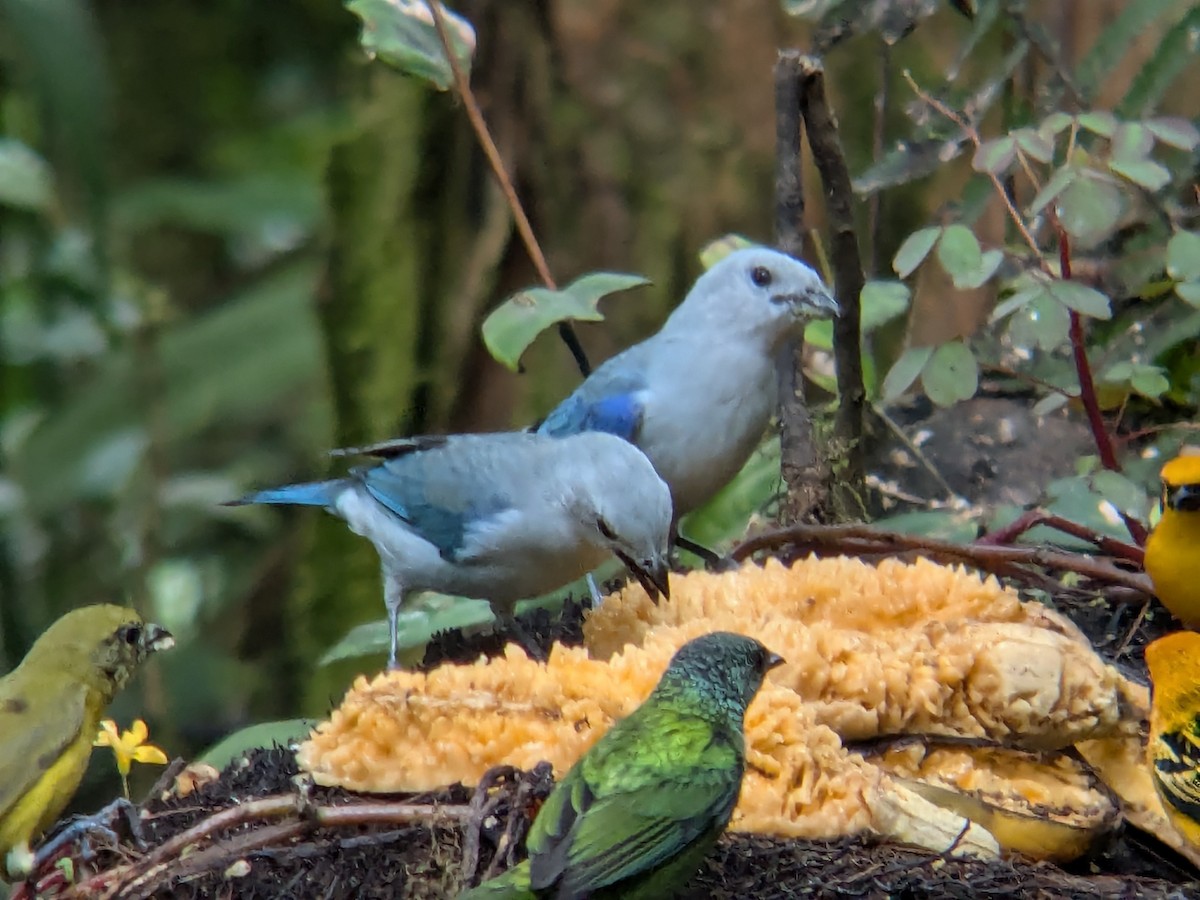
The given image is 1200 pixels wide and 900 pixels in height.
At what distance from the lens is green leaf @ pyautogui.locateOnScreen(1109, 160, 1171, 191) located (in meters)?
2.91

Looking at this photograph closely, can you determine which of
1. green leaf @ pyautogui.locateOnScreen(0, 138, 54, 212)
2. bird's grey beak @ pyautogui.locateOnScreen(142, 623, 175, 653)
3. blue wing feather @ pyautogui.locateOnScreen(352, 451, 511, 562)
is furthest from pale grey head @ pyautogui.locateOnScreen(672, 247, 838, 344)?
green leaf @ pyautogui.locateOnScreen(0, 138, 54, 212)

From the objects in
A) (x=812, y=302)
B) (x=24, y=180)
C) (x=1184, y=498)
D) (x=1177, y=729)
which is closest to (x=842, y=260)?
(x=812, y=302)

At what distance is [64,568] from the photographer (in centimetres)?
579

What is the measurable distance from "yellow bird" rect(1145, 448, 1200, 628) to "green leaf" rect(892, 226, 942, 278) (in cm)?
75

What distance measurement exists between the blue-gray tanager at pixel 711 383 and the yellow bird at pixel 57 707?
Answer: 4.25ft

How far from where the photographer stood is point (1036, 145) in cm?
298

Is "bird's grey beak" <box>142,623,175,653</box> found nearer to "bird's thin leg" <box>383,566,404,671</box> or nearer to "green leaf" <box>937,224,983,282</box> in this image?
"bird's thin leg" <box>383,566,404,671</box>

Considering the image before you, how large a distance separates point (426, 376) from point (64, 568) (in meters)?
1.85

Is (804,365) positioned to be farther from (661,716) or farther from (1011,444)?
(661,716)

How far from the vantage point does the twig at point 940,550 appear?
9.61 ft

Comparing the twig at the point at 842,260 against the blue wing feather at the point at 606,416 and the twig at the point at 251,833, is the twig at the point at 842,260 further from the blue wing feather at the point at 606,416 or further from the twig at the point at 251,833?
the twig at the point at 251,833

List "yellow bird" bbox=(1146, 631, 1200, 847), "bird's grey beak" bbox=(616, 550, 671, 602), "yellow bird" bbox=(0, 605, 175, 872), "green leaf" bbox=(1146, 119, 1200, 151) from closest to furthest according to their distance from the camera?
"yellow bird" bbox=(1146, 631, 1200, 847), "yellow bird" bbox=(0, 605, 175, 872), "bird's grey beak" bbox=(616, 550, 671, 602), "green leaf" bbox=(1146, 119, 1200, 151)

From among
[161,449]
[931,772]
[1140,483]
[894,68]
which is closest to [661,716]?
[931,772]

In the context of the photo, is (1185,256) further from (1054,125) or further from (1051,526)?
(1051,526)
